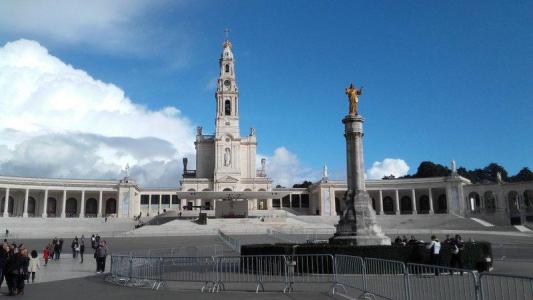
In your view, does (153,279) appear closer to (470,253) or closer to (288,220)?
(470,253)

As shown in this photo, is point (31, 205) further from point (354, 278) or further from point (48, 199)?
point (354, 278)

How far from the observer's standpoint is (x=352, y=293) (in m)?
14.1

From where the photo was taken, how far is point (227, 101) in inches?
3521

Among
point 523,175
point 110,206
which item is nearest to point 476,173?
point 523,175

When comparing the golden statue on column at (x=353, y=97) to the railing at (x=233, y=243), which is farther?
the railing at (x=233, y=243)

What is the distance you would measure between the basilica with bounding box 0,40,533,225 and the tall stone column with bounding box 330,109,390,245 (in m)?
45.9

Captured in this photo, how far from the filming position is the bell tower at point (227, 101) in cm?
8775

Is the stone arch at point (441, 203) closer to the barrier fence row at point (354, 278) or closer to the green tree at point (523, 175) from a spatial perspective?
the green tree at point (523, 175)

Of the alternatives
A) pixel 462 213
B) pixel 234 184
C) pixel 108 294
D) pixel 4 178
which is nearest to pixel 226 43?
pixel 234 184

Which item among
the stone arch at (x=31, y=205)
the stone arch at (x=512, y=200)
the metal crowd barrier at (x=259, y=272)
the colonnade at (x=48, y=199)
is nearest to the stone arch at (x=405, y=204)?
the stone arch at (x=512, y=200)

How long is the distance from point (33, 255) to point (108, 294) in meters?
5.74

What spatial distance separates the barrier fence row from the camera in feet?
26.4

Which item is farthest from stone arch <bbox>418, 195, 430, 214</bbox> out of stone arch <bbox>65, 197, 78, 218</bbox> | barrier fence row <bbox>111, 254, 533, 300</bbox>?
barrier fence row <bbox>111, 254, 533, 300</bbox>

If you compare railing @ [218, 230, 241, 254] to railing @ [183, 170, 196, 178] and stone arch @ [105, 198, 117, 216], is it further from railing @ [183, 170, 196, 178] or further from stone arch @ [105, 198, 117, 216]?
stone arch @ [105, 198, 117, 216]
